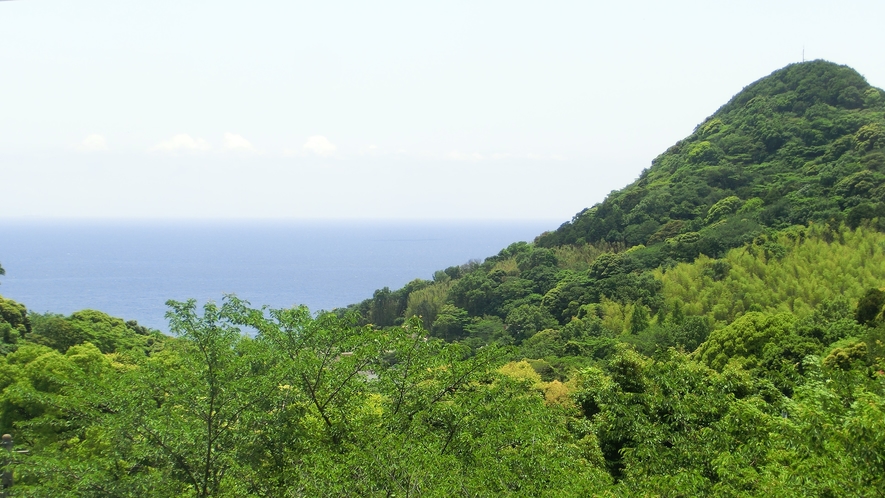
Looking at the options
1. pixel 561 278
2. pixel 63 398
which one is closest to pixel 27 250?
pixel 561 278

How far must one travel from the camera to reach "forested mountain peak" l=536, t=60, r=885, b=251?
33406 mm

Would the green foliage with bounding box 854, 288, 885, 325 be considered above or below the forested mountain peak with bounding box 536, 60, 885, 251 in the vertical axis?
below

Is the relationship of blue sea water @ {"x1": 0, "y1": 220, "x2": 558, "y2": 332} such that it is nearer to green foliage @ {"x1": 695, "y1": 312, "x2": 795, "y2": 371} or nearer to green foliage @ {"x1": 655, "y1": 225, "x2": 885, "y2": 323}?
green foliage @ {"x1": 655, "y1": 225, "x2": 885, "y2": 323}

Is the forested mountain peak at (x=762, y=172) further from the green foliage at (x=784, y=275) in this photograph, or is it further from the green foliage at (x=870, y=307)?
the green foliage at (x=870, y=307)

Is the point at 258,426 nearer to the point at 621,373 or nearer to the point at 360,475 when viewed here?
the point at 360,475

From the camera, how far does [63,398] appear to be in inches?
317

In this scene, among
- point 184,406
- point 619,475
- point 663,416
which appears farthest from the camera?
point 619,475

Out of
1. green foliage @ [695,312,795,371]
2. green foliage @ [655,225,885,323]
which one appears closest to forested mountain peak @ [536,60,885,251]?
green foliage @ [655,225,885,323]

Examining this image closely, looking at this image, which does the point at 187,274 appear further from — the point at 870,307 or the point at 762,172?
the point at 870,307

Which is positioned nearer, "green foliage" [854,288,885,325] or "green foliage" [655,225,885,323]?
"green foliage" [854,288,885,325]

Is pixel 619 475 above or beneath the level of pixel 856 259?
beneath

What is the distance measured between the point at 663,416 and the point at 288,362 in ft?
19.7

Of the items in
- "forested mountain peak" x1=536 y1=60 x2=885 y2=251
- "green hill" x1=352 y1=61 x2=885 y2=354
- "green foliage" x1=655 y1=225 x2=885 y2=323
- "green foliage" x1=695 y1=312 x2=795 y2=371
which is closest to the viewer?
"green foliage" x1=695 y1=312 x2=795 y2=371

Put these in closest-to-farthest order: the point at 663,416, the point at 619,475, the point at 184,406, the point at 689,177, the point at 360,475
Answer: the point at 360,475
the point at 184,406
the point at 663,416
the point at 619,475
the point at 689,177
